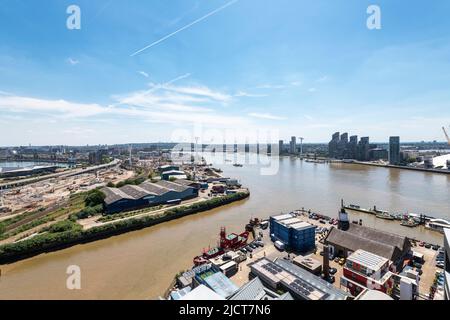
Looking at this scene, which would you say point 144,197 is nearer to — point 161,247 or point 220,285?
point 161,247

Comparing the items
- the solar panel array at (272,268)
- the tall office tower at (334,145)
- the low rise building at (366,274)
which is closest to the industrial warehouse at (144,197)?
the solar panel array at (272,268)

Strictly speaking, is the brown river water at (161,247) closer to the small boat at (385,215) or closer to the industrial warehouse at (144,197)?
the small boat at (385,215)

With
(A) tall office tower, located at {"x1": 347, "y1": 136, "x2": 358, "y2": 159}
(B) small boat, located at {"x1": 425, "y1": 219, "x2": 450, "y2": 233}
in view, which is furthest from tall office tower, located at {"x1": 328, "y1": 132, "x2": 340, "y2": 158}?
(B) small boat, located at {"x1": 425, "y1": 219, "x2": 450, "y2": 233}

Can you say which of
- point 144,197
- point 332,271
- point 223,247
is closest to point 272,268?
point 332,271
